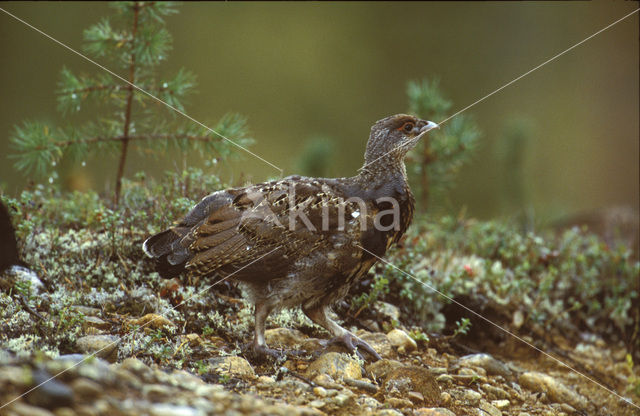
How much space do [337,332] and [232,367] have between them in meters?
0.93

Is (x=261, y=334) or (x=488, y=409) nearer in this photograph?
(x=488, y=409)

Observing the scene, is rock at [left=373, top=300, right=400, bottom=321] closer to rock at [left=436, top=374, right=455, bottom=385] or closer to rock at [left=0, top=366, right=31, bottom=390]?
rock at [left=436, top=374, right=455, bottom=385]

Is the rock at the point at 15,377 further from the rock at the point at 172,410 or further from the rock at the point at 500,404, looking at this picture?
the rock at the point at 500,404

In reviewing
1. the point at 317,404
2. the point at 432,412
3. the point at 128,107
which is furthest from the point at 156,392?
the point at 128,107

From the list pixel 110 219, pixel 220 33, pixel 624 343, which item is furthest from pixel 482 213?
pixel 110 219

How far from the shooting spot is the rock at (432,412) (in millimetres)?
3002

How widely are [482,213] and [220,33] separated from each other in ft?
21.3

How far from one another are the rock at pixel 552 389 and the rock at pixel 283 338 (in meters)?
1.67

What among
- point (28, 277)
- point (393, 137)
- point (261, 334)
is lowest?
point (261, 334)

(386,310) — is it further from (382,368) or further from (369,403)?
(369,403)

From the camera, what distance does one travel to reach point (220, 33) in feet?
37.9

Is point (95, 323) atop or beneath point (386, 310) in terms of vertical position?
beneath

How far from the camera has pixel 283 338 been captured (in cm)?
399

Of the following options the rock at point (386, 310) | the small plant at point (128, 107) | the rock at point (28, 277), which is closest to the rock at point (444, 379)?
the rock at point (386, 310)
